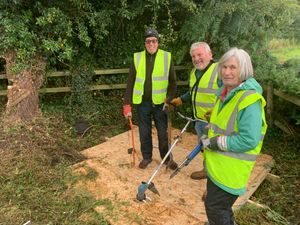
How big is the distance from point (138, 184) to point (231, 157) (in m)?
2.24

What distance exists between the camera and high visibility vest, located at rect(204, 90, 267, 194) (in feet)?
8.72

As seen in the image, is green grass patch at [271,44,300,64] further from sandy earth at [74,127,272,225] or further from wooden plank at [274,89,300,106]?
sandy earth at [74,127,272,225]

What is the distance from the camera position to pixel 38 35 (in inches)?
254

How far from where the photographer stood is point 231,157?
2748mm

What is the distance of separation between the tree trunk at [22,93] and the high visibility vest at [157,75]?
260 centimetres

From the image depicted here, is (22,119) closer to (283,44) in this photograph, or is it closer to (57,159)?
(57,159)

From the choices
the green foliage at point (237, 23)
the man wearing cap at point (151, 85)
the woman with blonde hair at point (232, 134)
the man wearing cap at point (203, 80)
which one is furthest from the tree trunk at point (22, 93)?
the woman with blonde hair at point (232, 134)

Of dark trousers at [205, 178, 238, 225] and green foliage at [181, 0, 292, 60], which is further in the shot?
green foliage at [181, 0, 292, 60]

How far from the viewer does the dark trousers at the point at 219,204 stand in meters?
2.87

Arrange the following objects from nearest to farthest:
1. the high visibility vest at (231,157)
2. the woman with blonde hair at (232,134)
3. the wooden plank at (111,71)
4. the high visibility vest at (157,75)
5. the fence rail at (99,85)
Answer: the woman with blonde hair at (232,134) → the high visibility vest at (231,157) → the high visibility vest at (157,75) → the fence rail at (99,85) → the wooden plank at (111,71)

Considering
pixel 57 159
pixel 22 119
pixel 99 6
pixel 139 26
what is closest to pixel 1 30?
pixel 22 119

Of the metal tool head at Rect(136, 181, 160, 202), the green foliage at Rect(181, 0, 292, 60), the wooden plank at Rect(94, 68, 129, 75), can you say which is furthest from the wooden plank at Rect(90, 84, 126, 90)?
the metal tool head at Rect(136, 181, 160, 202)

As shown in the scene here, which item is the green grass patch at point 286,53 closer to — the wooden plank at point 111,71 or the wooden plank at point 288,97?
the wooden plank at point 288,97

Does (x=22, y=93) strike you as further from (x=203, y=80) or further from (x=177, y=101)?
(x=203, y=80)
